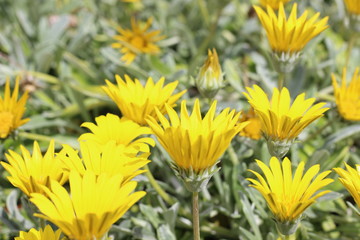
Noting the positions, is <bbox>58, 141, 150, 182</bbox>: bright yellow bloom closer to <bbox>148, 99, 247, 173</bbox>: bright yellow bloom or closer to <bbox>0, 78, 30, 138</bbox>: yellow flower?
<bbox>148, 99, 247, 173</bbox>: bright yellow bloom

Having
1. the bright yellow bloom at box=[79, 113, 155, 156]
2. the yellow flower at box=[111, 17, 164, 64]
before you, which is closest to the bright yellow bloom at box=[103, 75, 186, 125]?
the bright yellow bloom at box=[79, 113, 155, 156]

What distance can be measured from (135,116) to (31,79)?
1147mm

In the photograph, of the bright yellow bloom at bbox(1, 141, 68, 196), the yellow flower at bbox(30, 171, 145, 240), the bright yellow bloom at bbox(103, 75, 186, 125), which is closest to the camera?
the yellow flower at bbox(30, 171, 145, 240)

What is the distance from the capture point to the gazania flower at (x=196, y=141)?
130 cm

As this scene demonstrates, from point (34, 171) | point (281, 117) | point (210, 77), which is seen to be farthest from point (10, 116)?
point (281, 117)

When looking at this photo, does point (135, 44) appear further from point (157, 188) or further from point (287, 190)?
point (287, 190)

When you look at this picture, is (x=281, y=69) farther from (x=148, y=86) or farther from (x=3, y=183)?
(x=3, y=183)

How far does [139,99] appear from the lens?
64.3 inches

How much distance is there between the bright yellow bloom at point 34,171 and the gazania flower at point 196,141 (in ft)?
1.01

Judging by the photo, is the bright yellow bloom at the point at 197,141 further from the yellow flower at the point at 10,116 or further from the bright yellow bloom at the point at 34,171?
the yellow flower at the point at 10,116

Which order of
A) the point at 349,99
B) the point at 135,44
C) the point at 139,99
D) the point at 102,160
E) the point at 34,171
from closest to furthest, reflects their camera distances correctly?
1. the point at 102,160
2. the point at 34,171
3. the point at 139,99
4. the point at 349,99
5. the point at 135,44

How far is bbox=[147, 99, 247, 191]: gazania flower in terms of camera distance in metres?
1.30

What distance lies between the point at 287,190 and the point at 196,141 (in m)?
0.28

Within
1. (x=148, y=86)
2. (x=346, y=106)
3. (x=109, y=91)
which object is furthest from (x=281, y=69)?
(x=109, y=91)
